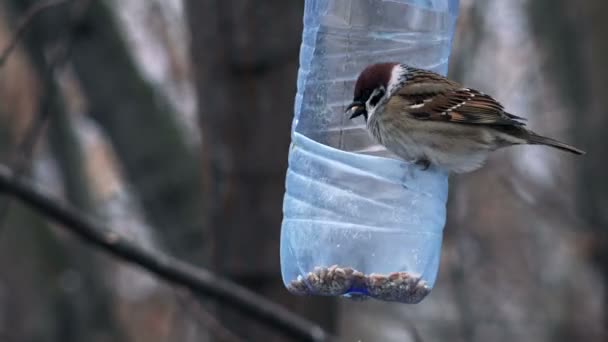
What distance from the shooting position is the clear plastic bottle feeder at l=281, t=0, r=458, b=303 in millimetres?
3838

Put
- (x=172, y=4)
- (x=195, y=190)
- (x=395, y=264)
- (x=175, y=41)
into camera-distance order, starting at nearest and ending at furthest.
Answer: (x=395, y=264) → (x=195, y=190) → (x=172, y=4) → (x=175, y=41)

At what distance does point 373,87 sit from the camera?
159 inches

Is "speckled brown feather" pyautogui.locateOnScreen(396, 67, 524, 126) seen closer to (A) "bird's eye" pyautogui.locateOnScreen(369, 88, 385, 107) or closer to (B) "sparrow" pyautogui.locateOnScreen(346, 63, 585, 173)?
(B) "sparrow" pyautogui.locateOnScreen(346, 63, 585, 173)

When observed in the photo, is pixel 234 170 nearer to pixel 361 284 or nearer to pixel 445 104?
pixel 445 104

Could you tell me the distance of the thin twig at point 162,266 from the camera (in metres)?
4.82

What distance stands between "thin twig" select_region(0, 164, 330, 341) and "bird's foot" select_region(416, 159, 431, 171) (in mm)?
1046

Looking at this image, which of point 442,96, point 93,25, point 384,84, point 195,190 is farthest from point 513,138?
point 93,25

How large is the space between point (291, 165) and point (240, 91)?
920 millimetres

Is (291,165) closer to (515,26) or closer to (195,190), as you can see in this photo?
(195,190)

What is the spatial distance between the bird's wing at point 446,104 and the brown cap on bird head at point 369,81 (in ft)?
0.96

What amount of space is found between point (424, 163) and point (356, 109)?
1.07 feet

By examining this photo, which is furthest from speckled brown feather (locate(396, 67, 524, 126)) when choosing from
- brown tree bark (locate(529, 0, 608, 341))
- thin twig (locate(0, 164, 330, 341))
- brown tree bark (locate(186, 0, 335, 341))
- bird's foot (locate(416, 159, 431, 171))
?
brown tree bark (locate(529, 0, 608, 341))

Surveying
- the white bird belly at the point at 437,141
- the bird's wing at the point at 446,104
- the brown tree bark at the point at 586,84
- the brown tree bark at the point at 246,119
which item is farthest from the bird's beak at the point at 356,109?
the brown tree bark at the point at 586,84

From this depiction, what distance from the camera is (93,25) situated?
285 inches
